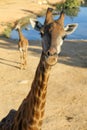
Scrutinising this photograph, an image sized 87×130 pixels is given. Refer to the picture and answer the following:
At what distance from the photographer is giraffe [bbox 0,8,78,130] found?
529 centimetres

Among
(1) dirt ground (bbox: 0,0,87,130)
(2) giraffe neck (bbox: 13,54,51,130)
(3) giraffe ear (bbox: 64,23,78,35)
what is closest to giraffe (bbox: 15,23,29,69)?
(1) dirt ground (bbox: 0,0,87,130)

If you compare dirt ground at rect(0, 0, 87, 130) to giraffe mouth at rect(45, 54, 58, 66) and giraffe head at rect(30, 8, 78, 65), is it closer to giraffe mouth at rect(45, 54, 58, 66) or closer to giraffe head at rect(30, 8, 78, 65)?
giraffe head at rect(30, 8, 78, 65)

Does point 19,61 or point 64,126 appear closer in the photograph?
point 64,126

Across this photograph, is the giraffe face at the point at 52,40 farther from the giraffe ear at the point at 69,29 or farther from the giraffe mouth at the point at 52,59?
the giraffe ear at the point at 69,29

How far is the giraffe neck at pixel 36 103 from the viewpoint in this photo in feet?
18.6

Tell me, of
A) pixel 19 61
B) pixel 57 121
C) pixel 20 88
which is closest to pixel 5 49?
pixel 19 61

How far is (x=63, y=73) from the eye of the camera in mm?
19609

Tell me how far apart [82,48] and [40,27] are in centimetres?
2011

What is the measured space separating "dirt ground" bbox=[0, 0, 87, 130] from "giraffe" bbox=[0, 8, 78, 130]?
6519 millimetres

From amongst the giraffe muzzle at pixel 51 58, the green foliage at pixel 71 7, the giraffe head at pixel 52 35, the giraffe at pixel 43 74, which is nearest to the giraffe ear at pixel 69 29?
the giraffe head at pixel 52 35

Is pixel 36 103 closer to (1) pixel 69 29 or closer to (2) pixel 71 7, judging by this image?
(1) pixel 69 29

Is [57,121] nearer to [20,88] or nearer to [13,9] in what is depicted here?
[20,88]

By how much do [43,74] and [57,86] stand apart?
1187cm

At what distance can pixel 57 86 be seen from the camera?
1745cm
